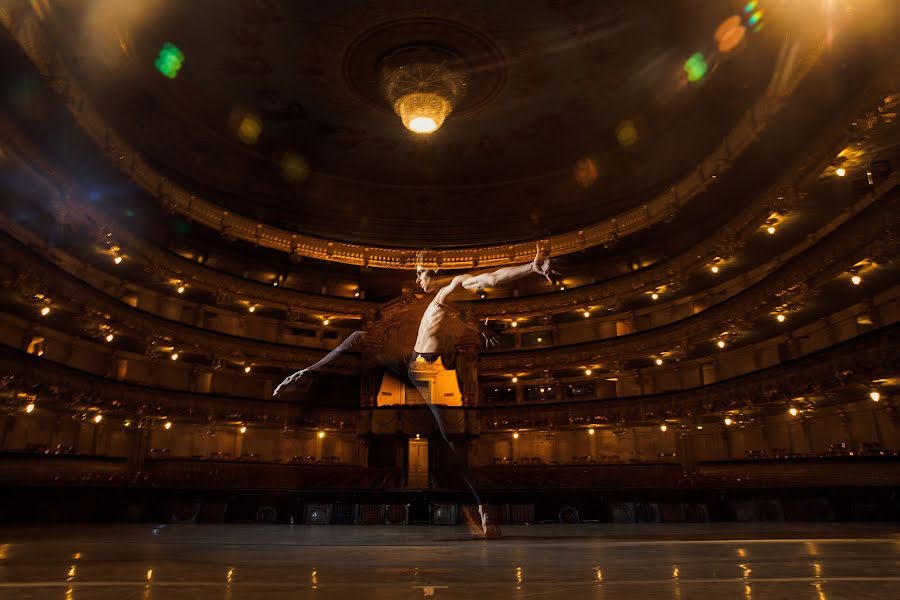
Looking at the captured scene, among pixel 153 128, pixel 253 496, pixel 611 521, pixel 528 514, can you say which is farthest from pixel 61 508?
pixel 153 128

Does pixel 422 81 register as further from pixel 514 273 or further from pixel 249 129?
pixel 514 273

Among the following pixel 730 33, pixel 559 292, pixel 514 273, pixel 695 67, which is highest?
pixel 695 67

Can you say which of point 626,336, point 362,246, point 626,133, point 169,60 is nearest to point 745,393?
point 626,336

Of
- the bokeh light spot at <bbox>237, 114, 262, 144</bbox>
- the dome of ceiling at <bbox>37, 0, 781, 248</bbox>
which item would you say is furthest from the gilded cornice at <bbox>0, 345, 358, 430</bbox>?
the bokeh light spot at <bbox>237, 114, 262, 144</bbox>

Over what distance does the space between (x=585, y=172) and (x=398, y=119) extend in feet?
38.4

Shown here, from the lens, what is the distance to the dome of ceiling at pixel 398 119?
2247 cm

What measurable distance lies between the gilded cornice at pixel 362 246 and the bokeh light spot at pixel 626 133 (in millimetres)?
3382

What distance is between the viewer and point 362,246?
115ft

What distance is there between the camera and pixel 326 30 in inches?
909

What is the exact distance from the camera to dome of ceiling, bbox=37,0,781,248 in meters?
22.5

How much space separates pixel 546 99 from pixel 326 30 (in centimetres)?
1097

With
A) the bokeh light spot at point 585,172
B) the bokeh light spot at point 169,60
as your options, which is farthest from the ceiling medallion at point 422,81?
the bokeh light spot at point 585,172

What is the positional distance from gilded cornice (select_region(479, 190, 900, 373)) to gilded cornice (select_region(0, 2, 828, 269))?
17.9 feet

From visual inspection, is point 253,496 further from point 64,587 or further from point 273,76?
point 273,76
